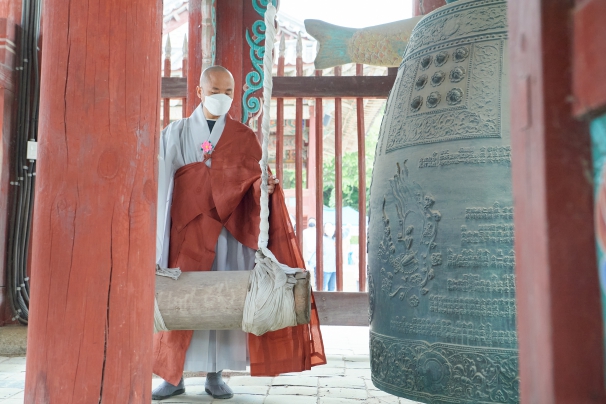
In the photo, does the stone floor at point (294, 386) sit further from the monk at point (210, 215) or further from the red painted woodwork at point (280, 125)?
the red painted woodwork at point (280, 125)

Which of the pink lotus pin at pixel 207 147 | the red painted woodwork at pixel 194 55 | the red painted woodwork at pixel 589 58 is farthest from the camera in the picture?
the red painted woodwork at pixel 194 55

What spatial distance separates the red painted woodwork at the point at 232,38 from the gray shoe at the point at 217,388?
6.02ft

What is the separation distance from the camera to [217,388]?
2771 mm

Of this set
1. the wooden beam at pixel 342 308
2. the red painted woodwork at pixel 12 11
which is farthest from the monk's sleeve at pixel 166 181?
the red painted woodwork at pixel 12 11

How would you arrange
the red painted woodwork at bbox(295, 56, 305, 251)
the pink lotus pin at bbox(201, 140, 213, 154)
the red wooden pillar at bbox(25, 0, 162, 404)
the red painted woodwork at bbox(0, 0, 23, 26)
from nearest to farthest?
the red wooden pillar at bbox(25, 0, 162, 404) < the pink lotus pin at bbox(201, 140, 213, 154) < the red painted woodwork at bbox(0, 0, 23, 26) < the red painted woodwork at bbox(295, 56, 305, 251)

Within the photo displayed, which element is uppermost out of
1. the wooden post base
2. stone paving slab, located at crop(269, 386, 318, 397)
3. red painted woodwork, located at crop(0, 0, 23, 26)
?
red painted woodwork, located at crop(0, 0, 23, 26)

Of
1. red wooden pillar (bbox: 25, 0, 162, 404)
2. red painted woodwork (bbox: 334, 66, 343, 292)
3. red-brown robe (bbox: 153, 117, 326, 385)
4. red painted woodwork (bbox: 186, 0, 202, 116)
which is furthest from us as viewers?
red painted woodwork (bbox: 334, 66, 343, 292)

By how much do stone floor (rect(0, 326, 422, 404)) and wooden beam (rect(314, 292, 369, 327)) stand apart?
31 cm

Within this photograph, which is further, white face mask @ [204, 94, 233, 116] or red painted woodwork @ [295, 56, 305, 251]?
red painted woodwork @ [295, 56, 305, 251]

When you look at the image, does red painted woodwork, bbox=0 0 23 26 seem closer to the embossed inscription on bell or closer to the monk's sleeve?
the monk's sleeve

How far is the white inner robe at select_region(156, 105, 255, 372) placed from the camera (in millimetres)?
2768

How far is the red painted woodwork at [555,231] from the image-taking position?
1.77 feet

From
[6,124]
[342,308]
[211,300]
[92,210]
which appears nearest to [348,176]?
[342,308]

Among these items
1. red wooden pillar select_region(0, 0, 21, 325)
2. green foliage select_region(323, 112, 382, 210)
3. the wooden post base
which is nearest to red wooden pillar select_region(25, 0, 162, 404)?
the wooden post base
